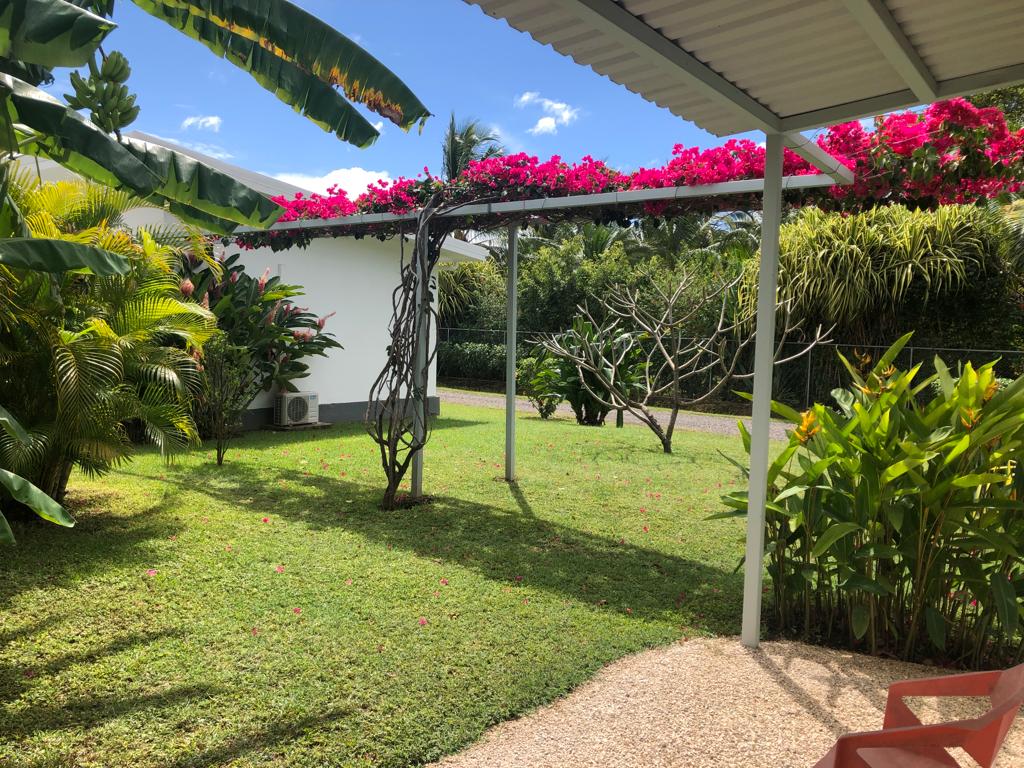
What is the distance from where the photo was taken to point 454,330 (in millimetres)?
24234

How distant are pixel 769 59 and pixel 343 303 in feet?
34.4

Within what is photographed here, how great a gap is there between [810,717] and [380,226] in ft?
21.4

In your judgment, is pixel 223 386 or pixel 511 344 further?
pixel 223 386

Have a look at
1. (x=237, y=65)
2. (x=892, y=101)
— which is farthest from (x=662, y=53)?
(x=237, y=65)

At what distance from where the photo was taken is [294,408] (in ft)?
37.9

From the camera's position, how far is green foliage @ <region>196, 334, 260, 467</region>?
8.38 metres

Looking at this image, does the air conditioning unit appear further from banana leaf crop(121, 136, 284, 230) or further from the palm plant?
banana leaf crop(121, 136, 284, 230)

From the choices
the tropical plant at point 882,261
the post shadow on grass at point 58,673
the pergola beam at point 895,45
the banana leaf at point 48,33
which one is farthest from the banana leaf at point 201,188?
the tropical plant at point 882,261

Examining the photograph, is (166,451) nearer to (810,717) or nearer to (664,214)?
(664,214)

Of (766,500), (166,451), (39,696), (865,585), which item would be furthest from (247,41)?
(865,585)

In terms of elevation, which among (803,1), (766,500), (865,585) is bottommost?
(865,585)

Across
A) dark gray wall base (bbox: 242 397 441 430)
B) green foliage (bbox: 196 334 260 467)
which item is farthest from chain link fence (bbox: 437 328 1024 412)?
green foliage (bbox: 196 334 260 467)

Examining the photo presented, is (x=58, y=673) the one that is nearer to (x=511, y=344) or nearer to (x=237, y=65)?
(x=237, y=65)

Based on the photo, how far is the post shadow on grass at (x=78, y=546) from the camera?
448 cm
